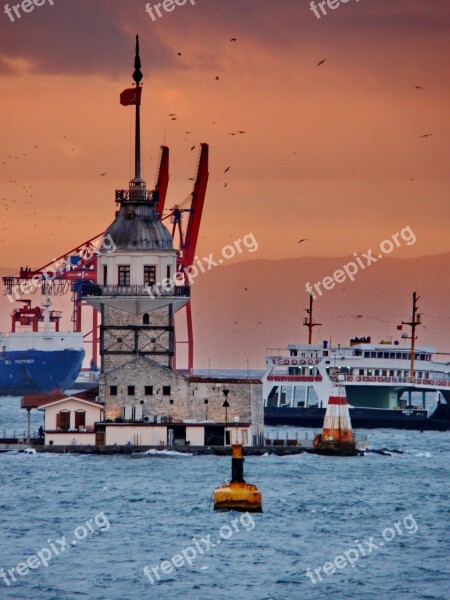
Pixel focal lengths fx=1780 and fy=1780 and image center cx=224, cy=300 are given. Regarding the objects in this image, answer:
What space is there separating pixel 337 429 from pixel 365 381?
39.7m

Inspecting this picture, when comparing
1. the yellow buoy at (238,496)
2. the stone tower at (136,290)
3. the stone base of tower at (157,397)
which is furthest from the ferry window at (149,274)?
the yellow buoy at (238,496)

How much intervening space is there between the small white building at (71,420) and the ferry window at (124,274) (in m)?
7.44

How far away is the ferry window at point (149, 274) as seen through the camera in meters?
91.3

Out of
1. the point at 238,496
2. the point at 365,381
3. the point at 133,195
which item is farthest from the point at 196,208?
the point at 238,496

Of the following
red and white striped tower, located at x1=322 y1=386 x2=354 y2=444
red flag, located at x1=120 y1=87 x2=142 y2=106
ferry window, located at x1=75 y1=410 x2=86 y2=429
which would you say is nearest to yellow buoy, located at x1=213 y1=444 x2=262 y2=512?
red and white striped tower, located at x1=322 y1=386 x2=354 y2=444

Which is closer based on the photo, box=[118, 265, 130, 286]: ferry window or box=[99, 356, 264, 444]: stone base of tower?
box=[99, 356, 264, 444]: stone base of tower

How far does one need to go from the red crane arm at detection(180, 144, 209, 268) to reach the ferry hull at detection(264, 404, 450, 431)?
5419cm

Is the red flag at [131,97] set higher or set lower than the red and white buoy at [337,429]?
higher

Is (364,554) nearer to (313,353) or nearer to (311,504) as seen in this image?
(311,504)

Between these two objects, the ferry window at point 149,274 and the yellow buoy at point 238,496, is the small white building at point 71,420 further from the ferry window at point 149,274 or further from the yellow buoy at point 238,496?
the yellow buoy at point 238,496

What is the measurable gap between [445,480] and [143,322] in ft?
59.4

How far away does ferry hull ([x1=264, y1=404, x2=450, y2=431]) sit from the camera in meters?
123

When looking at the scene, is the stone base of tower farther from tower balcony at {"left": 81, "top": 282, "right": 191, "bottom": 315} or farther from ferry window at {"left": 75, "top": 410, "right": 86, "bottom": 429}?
tower balcony at {"left": 81, "top": 282, "right": 191, "bottom": 315}

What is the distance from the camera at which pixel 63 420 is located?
8669 centimetres
